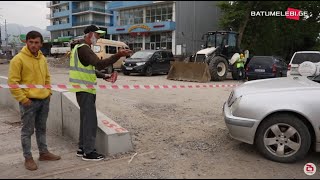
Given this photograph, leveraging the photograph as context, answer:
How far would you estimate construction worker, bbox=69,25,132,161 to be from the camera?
425 centimetres

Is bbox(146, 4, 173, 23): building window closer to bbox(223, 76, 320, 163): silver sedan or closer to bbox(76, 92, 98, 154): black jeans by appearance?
bbox(223, 76, 320, 163): silver sedan

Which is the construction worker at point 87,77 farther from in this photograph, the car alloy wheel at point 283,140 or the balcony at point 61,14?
the balcony at point 61,14

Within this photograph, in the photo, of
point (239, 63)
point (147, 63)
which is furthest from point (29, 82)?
point (147, 63)

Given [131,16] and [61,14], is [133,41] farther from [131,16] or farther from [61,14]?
[61,14]

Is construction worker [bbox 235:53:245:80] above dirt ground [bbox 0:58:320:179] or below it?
above

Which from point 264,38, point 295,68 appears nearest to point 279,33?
point 264,38

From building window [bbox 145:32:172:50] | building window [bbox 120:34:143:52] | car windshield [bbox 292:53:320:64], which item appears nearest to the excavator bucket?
car windshield [bbox 292:53:320:64]

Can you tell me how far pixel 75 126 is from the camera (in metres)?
5.38

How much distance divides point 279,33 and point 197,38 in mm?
12804

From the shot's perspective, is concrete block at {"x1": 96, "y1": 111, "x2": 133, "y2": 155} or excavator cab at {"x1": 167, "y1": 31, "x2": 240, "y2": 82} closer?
concrete block at {"x1": 96, "y1": 111, "x2": 133, "y2": 155}

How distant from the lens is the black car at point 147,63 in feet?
63.4

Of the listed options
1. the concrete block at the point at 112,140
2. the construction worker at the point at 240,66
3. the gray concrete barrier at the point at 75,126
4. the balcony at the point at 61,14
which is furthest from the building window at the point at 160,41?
the concrete block at the point at 112,140

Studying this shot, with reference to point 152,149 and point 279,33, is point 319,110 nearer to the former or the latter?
point 152,149

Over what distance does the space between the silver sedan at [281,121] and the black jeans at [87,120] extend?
1.96 metres
